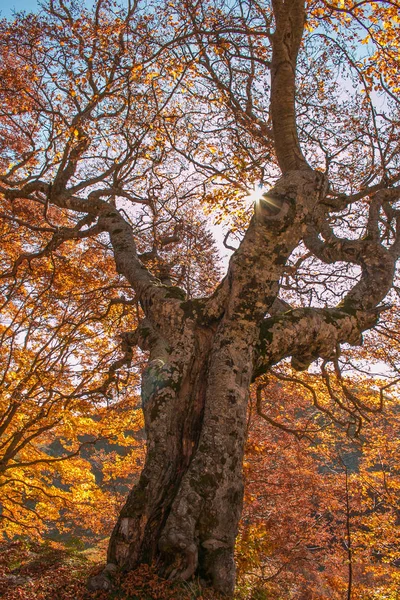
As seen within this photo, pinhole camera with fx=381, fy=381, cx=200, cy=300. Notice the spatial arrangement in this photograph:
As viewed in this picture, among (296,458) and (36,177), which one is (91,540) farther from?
(36,177)

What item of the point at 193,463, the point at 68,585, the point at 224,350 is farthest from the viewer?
the point at 224,350

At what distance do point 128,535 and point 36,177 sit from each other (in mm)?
6673

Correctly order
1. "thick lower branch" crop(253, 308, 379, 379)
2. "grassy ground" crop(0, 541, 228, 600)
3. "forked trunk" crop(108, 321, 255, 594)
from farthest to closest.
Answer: "thick lower branch" crop(253, 308, 379, 379) < "forked trunk" crop(108, 321, 255, 594) < "grassy ground" crop(0, 541, 228, 600)

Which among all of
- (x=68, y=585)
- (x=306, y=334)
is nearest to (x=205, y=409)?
(x=306, y=334)

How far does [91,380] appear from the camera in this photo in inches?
342

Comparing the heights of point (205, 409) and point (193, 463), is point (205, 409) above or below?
above

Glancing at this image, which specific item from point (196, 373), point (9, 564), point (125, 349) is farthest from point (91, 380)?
point (196, 373)

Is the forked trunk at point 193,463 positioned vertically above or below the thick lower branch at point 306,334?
below

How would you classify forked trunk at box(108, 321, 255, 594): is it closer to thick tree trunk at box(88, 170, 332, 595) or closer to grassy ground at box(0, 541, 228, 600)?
thick tree trunk at box(88, 170, 332, 595)

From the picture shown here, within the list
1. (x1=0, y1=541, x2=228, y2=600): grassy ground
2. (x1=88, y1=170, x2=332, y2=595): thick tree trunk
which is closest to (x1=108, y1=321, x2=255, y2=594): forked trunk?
(x1=88, y1=170, x2=332, y2=595): thick tree trunk

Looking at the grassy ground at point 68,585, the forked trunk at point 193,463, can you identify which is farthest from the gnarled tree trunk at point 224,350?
the grassy ground at point 68,585

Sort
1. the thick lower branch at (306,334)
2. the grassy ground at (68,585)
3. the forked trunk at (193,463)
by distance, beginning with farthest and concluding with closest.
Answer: the thick lower branch at (306,334) < the forked trunk at (193,463) < the grassy ground at (68,585)

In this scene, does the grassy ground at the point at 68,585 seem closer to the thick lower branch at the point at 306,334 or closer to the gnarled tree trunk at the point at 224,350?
the gnarled tree trunk at the point at 224,350

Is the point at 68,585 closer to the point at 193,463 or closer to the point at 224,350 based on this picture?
the point at 193,463
